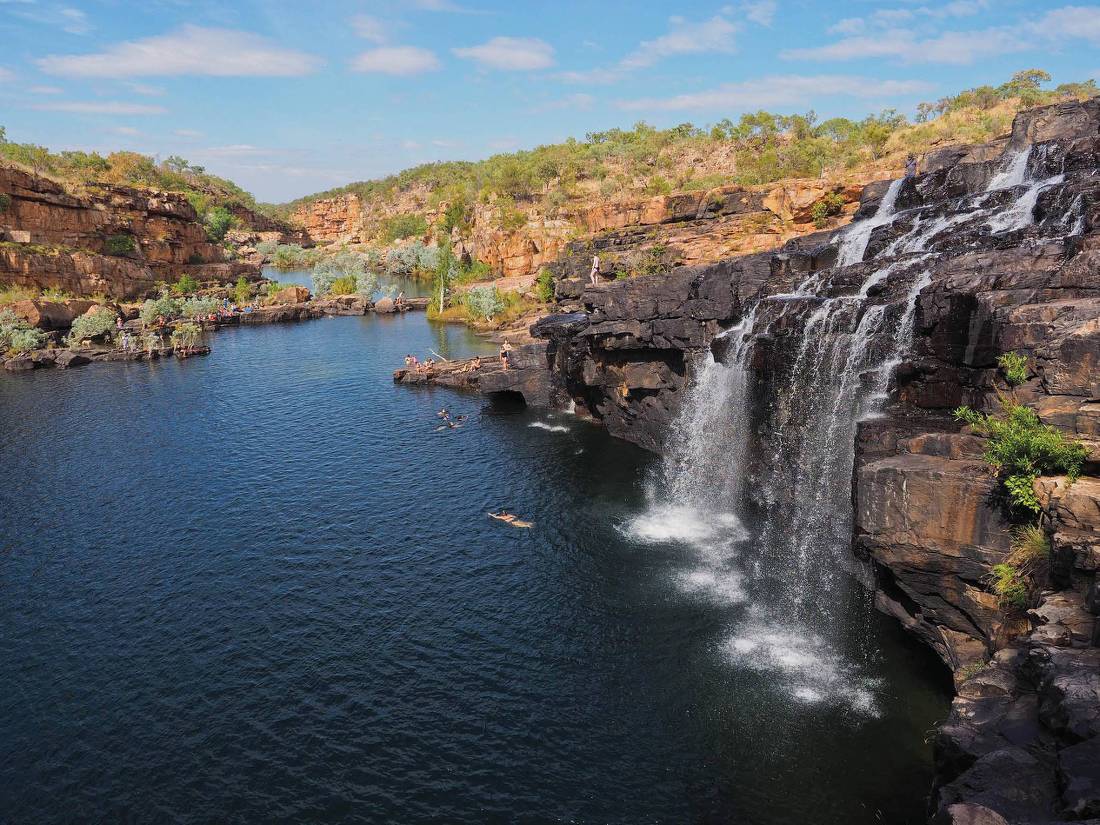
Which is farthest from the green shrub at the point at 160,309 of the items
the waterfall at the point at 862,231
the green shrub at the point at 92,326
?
the waterfall at the point at 862,231

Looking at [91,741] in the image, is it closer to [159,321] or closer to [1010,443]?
[1010,443]

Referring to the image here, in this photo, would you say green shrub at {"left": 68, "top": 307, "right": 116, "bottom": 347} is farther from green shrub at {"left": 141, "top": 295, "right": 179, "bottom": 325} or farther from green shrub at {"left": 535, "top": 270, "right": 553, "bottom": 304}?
green shrub at {"left": 535, "top": 270, "right": 553, "bottom": 304}

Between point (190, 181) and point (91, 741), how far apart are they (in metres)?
215

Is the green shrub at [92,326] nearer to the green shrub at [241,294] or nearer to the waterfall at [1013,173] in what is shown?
the green shrub at [241,294]

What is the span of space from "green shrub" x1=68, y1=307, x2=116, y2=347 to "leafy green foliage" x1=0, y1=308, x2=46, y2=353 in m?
Result: 3.86

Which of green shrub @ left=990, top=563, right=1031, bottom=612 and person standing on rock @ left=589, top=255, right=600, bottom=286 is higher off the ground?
person standing on rock @ left=589, top=255, right=600, bottom=286

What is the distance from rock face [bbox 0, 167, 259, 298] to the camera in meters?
90.0

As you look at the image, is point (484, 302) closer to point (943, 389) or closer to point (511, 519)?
point (511, 519)

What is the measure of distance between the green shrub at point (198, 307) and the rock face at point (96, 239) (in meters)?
9.54

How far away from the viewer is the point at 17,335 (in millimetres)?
74000

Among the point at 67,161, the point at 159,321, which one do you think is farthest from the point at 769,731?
the point at 67,161

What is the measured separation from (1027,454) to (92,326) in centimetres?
9533

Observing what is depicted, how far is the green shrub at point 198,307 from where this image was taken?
97812mm

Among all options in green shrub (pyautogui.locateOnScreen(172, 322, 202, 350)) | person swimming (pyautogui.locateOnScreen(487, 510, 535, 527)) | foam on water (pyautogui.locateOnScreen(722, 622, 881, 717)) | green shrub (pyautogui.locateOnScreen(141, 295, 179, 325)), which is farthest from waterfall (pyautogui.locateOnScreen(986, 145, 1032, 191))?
green shrub (pyautogui.locateOnScreen(141, 295, 179, 325))
